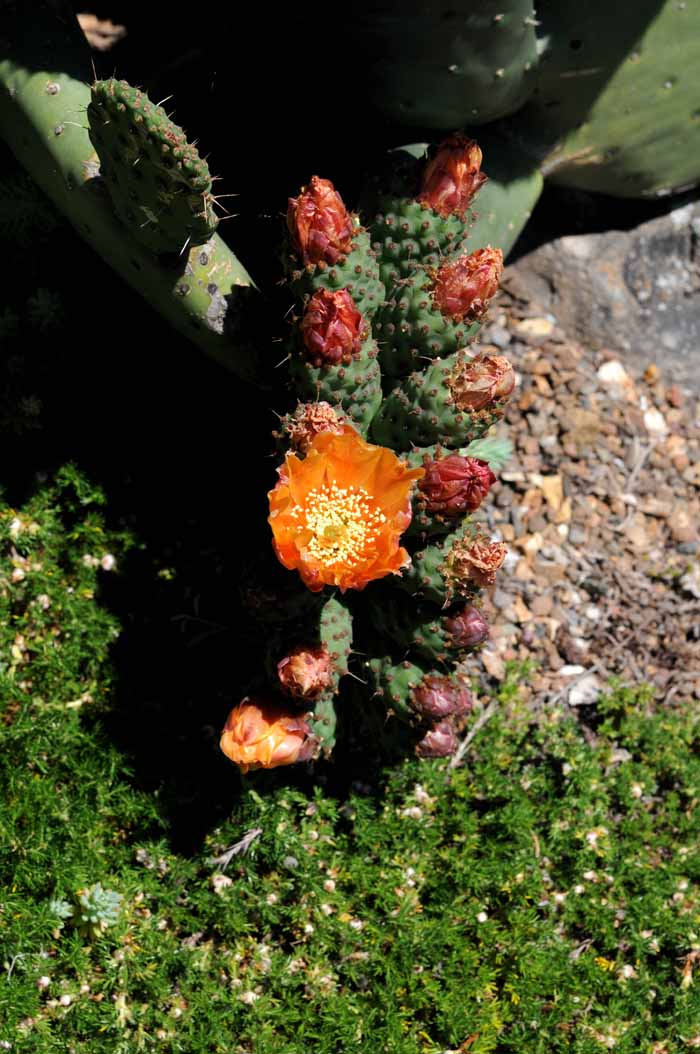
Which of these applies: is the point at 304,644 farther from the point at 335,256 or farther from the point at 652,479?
the point at 652,479

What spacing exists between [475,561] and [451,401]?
0.37 meters

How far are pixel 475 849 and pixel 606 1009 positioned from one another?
532mm

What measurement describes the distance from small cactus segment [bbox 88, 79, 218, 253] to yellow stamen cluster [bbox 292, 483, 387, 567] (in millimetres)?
661

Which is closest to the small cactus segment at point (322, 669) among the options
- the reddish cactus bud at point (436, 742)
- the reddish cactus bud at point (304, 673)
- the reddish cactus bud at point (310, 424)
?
the reddish cactus bud at point (304, 673)

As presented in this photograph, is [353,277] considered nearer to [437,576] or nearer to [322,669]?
[437,576]

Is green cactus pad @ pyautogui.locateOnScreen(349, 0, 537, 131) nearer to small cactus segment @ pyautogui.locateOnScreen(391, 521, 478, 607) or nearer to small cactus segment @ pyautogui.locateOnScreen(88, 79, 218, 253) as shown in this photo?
small cactus segment @ pyautogui.locateOnScreen(88, 79, 218, 253)

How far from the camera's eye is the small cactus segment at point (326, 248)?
2.50m

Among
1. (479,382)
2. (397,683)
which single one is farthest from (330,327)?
(397,683)

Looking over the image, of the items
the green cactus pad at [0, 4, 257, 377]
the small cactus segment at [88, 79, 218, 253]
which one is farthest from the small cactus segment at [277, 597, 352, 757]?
the small cactus segment at [88, 79, 218, 253]

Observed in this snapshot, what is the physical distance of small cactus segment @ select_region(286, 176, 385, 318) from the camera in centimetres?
250

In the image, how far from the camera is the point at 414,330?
8.63 ft

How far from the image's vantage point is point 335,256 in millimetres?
2535

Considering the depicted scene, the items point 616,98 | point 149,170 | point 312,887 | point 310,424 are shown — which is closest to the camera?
point 149,170

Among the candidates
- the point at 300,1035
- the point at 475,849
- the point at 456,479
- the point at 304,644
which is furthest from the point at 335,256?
the point at 300,1035
